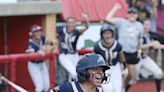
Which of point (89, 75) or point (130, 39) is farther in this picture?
point (130, 39)

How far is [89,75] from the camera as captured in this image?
4.46 m

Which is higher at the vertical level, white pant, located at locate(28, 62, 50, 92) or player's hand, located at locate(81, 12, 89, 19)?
player's hand, located at locate(81, 12, 89, 19)

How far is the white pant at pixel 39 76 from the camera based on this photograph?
9281mm

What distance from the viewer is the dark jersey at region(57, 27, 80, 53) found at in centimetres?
1019

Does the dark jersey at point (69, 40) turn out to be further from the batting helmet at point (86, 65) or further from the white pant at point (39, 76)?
the batting helmet at point (86, 65)

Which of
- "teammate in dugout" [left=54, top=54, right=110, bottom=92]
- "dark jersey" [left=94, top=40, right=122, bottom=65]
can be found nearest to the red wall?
"dark jersey" [left=94, top=40, right=122, bottom=65]

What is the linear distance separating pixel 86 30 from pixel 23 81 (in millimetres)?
1976

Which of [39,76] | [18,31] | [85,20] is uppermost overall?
[85,20]

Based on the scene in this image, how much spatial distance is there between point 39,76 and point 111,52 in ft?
4.48

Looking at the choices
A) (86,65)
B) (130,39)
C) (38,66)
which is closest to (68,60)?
(38,66)

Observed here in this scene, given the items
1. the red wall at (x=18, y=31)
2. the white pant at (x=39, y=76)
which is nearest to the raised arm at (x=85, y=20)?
the red wall at (x=18, y=31)

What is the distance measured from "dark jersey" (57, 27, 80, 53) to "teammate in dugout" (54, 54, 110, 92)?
18.5 ft

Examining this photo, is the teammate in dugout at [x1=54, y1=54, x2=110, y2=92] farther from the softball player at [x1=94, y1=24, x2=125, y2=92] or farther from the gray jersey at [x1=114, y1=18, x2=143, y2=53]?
the gray jersey at [x1=114, y1=18, x2=143, y2=53]

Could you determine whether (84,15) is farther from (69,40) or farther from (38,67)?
(38,67)
